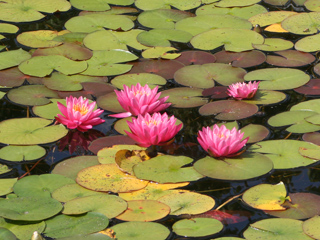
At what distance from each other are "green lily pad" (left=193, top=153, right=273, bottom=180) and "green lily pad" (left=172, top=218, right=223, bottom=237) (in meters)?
0.39

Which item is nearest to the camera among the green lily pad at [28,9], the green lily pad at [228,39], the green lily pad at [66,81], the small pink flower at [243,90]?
the small pink flower at [243,90]

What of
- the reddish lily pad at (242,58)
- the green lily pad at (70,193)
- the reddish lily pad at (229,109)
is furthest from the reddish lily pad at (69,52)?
the green lily pad at (70,193)

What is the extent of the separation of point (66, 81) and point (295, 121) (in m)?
1.82

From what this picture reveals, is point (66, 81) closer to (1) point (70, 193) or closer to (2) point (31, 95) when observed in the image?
(2) point (31, 95)

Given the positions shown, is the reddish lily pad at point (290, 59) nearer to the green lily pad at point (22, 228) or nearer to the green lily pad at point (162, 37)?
the green lily pad at point (162, 37)

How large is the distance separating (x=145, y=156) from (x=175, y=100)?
2.51ft

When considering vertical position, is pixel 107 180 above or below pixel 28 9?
below

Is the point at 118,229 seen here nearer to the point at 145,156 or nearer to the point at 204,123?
the point at 145,156

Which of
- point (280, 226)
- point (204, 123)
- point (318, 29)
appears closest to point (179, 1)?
point (318, 29)

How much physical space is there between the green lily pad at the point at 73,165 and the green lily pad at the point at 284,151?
3.31 feet

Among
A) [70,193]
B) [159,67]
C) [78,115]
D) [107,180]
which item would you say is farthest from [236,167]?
[159,67]

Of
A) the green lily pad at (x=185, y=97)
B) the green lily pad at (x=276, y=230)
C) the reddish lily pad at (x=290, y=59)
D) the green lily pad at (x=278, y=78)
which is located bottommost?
the green lily pad at (x=276, y=230)

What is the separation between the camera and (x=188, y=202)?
8.99 ft

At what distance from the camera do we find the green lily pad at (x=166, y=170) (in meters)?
2.93
